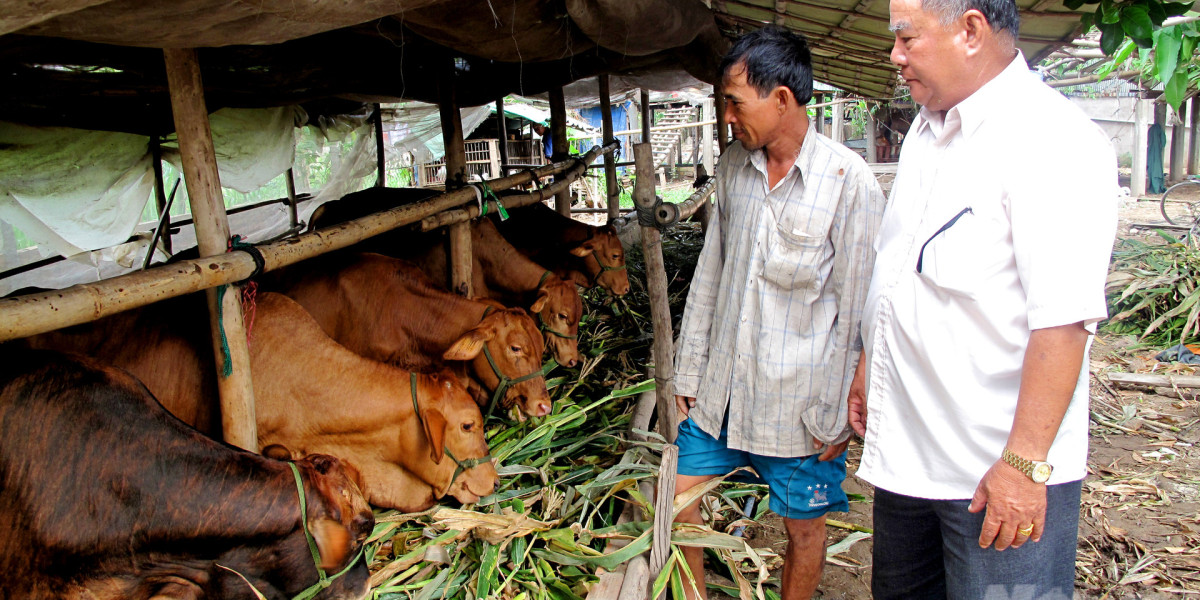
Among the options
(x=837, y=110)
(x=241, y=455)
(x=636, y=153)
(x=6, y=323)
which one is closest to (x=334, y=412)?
(x=241, y=455)

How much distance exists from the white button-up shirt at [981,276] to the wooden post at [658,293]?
135cm

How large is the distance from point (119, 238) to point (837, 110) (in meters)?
19.3

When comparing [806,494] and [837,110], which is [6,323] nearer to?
[806,494]

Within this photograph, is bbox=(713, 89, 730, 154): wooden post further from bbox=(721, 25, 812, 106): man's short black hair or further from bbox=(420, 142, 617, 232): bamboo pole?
bbox=(721, 25, 812, 106): man's short black hair

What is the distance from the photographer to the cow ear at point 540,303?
482 centimetres

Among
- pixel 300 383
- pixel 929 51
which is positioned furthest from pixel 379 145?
pixel 929 51

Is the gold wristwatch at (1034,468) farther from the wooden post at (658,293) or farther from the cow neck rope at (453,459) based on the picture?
the cow neck rope at (453,459)

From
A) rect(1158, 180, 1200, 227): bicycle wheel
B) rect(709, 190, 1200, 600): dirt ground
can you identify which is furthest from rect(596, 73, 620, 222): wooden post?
rect(1158, 180, 1200, 227): bicycle wheel

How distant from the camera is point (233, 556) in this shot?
2230mm

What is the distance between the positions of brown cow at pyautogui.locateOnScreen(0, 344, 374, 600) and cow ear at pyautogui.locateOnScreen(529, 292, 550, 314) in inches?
99.9

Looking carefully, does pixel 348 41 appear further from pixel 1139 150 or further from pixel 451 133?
pixel 1139 150

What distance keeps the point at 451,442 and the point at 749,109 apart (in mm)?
1847

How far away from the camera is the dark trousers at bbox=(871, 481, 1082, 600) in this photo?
69.1 inches

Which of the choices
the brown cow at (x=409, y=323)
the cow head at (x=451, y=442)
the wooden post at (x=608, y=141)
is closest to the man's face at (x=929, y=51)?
the cow head at (x=451, y=442)
